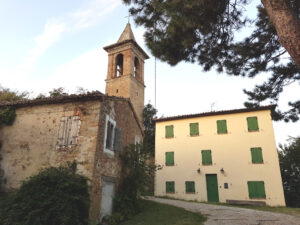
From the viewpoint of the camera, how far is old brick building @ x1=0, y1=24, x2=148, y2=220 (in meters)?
8.33

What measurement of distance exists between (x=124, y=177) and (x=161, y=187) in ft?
27.6

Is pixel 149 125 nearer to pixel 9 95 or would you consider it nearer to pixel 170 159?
pixel 170 159

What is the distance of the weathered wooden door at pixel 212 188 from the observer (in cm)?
1639

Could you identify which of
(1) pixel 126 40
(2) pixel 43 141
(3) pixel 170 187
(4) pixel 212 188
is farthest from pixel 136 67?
(2) pixel 43 141

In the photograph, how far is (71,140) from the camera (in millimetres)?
8609

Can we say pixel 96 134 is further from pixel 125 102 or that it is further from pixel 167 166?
pixel 167 166

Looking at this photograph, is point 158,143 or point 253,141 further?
point 158,143

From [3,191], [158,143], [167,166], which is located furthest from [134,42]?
[3,191]

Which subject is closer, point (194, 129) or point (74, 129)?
point (74, 129)

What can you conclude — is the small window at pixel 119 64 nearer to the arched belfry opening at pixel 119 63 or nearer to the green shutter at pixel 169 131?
the arched belfry opening at pixel 119 63

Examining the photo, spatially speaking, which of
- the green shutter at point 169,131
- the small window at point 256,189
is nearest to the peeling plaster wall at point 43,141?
the green shutter at point 169,131

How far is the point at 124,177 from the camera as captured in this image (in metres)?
10.6

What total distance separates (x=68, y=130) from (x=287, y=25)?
7813mm

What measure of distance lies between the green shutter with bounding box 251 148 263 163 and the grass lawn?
27.9 ft
